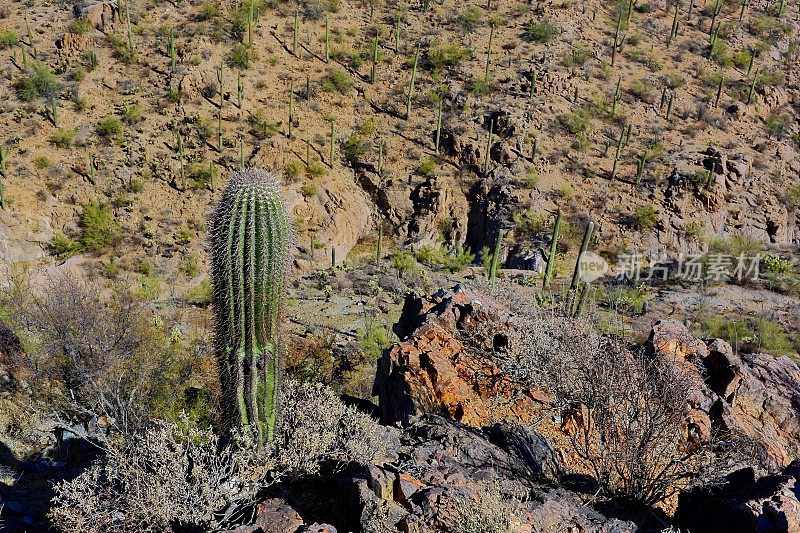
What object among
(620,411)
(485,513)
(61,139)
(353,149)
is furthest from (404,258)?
(485,513)

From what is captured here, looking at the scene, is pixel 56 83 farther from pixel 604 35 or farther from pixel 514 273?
pixel 604 35

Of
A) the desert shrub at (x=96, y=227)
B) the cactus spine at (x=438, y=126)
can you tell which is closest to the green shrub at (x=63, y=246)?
the desert shrub at (x=96, y=227)

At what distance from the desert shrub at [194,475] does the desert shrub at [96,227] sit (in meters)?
14.7

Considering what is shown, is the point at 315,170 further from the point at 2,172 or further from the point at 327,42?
the point at 2,172

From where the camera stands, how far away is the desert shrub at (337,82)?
24.8 metres

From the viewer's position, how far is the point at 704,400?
25.5 feet

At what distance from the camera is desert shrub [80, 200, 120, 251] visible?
19.3 m

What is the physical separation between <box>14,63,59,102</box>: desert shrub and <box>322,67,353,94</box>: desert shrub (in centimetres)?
1007

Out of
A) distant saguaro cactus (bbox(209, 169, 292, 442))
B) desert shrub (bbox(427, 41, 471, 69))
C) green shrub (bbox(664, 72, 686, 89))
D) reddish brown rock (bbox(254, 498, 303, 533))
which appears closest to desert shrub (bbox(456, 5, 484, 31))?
desert shrub (bbox(427, 41, 471, 69))

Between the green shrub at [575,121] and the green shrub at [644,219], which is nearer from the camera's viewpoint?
the green shrub at [644,219]

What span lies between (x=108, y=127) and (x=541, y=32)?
18.6m

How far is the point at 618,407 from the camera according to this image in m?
7.27

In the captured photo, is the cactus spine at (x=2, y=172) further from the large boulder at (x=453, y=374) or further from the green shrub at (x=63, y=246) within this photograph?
the large boulder at (x=453, y=374)

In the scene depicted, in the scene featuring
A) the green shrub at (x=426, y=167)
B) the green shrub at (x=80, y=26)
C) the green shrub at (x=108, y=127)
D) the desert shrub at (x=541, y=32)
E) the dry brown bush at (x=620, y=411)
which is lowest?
the green shrub at (x=426, y=167)
